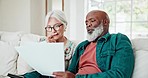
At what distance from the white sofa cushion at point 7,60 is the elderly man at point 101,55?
78 centimetres

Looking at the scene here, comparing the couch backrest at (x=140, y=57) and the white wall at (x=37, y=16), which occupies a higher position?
the white wall at (x=37, y=16)

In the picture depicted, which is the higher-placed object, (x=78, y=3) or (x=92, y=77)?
(x=78, y=3)

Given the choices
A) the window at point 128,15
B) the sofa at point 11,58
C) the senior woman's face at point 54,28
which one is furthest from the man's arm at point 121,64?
the window at point 128,15

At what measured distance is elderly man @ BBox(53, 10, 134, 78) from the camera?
1268mm

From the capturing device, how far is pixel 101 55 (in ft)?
4.68

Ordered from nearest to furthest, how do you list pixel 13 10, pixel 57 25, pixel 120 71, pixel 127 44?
pixel 120 71, pixel 127 44, pixel 57 25, pixel 13 10

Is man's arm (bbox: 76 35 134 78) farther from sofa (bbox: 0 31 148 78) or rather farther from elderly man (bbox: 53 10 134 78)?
sofa (bbox: 0 31 148 78)

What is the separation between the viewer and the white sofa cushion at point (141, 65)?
1315 mm

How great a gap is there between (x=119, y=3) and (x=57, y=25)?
1.60m

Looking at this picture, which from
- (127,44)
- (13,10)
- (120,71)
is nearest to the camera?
(120,71)

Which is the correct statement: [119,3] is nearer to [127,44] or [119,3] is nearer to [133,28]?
[133,28]

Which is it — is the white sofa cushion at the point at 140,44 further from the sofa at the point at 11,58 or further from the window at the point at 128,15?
the window at the point at 128,15

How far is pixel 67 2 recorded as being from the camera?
308 cm

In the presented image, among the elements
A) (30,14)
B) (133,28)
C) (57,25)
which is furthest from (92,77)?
(30,14)
